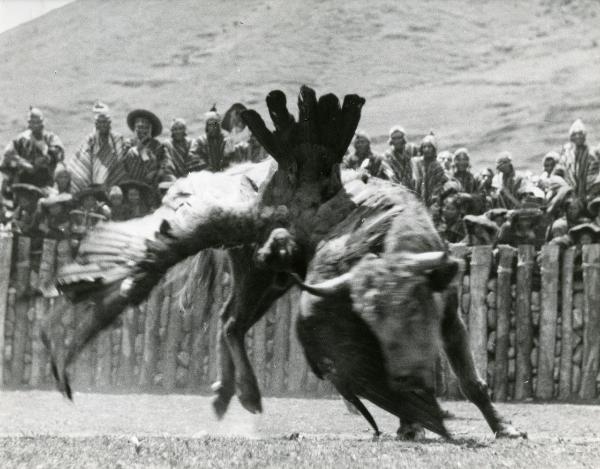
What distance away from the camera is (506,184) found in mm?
11969

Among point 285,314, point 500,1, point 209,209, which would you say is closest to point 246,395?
point 209,209

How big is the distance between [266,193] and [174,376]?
17.8 ft

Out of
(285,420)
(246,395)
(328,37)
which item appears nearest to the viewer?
(246,395)

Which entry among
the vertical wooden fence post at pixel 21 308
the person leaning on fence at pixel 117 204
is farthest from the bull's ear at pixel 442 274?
the vertical wooden fence post at pixel 21 308

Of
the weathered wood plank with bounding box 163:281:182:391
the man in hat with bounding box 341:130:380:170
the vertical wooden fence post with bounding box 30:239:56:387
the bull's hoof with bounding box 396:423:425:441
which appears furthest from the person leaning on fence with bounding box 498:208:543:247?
the bull's hoof with bounding box 396:423:425:441

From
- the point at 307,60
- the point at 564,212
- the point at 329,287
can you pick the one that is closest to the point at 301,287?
the point at 329,287

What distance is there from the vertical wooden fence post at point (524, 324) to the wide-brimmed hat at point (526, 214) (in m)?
0.63

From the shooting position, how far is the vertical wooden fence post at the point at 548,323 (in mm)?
10586

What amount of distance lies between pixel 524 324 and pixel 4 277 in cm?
524

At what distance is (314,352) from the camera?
5305 mm

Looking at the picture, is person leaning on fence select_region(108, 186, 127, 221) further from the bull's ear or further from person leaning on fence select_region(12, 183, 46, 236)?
the bull's ear

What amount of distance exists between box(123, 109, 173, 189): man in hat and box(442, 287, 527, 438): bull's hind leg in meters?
5.85

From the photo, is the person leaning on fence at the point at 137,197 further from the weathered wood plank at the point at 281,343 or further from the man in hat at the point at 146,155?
the weathered wood plank at the point at 281,343

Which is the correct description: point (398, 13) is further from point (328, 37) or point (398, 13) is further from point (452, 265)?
point (452, 265)
